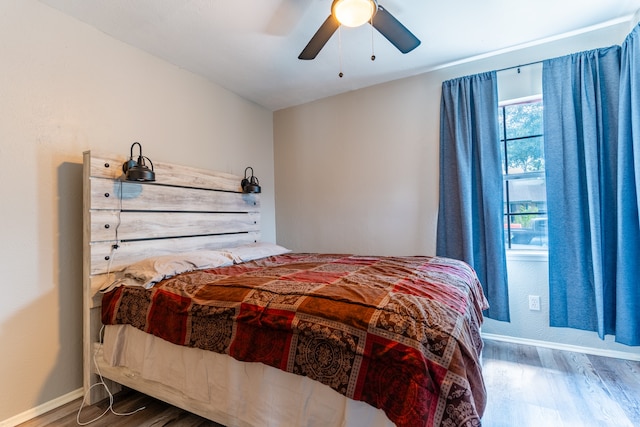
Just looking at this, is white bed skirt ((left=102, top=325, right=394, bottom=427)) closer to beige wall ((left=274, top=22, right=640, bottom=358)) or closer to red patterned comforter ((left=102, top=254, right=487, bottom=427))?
red patterned comforter ((left=102, top=254, right=487, bottom=427))

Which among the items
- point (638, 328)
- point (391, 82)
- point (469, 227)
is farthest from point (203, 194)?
point (638, 328)

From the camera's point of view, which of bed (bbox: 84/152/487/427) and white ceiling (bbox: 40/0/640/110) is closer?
bed (bbox: 84/152/487/427)

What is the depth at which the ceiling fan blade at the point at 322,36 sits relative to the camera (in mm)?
1715

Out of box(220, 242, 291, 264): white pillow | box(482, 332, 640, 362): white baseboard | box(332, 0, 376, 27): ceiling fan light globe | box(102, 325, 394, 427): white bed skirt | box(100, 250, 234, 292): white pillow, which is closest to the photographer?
box(102, 325, 394, 427): white bed skirt

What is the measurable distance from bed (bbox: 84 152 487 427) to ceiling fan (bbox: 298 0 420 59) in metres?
1.42

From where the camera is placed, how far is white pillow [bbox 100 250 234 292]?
A: 1.82m

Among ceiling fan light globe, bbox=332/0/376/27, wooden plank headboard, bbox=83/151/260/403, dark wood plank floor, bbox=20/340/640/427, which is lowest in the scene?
dark wood plank floor, bbox=20/340/640/427

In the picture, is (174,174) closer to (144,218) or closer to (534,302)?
(144,218)

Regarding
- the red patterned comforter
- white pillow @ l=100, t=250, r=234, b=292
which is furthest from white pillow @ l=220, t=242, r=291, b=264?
the red patterned comforter

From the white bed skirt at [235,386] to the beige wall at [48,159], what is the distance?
1.35 ft

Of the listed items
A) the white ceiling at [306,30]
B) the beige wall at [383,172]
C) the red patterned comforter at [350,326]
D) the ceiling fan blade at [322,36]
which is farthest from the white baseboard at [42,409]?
the ceiling fan blade at [322,36]

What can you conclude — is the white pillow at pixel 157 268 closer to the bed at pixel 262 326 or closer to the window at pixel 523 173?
the bed at pixel 262 326

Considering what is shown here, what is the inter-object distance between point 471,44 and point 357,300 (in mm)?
2436

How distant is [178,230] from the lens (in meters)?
2.42
